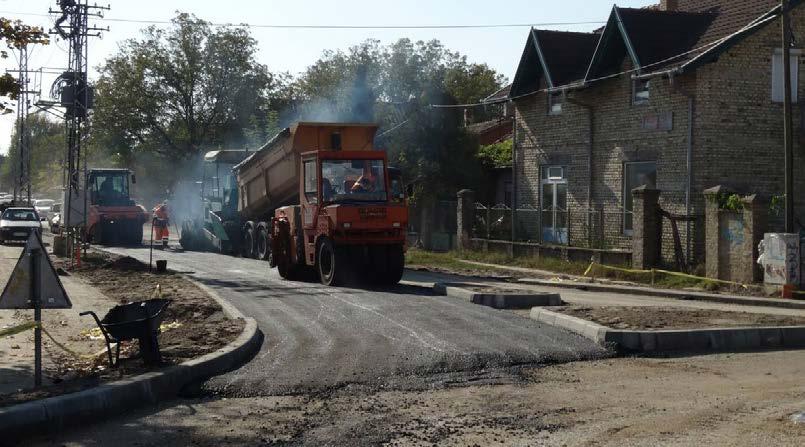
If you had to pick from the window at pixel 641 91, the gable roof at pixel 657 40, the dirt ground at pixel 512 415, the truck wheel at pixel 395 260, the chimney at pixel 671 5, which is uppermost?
the chimney at pixel 671 5

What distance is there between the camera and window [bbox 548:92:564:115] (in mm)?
30750

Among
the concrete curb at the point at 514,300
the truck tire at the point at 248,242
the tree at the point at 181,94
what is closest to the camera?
the concrete curb at the point at 514,300

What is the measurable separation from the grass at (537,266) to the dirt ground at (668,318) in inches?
279

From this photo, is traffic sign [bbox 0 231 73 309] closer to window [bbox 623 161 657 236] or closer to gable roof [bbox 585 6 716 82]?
window [bbox 623 161 657 236]

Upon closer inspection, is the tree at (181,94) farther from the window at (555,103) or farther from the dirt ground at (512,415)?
the dirt ground at (512,415)

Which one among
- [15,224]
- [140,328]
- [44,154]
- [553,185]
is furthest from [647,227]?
[44,154]

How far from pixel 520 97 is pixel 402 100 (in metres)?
8.85

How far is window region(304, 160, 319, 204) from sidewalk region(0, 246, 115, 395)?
4.62 meters

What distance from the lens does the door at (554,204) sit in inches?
1178

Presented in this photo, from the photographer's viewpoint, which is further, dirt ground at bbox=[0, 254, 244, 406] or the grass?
the grass

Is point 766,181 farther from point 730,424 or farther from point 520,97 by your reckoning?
point 730,424

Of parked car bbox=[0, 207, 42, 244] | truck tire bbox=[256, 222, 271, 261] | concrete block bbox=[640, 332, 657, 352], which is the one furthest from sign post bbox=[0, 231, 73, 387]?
parked car bbox=[0, 207, 42, 244]

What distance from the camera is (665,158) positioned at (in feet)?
84.9

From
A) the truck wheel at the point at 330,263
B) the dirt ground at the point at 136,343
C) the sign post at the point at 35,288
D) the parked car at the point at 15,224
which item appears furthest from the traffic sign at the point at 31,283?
the parked car at the point at 15,224
